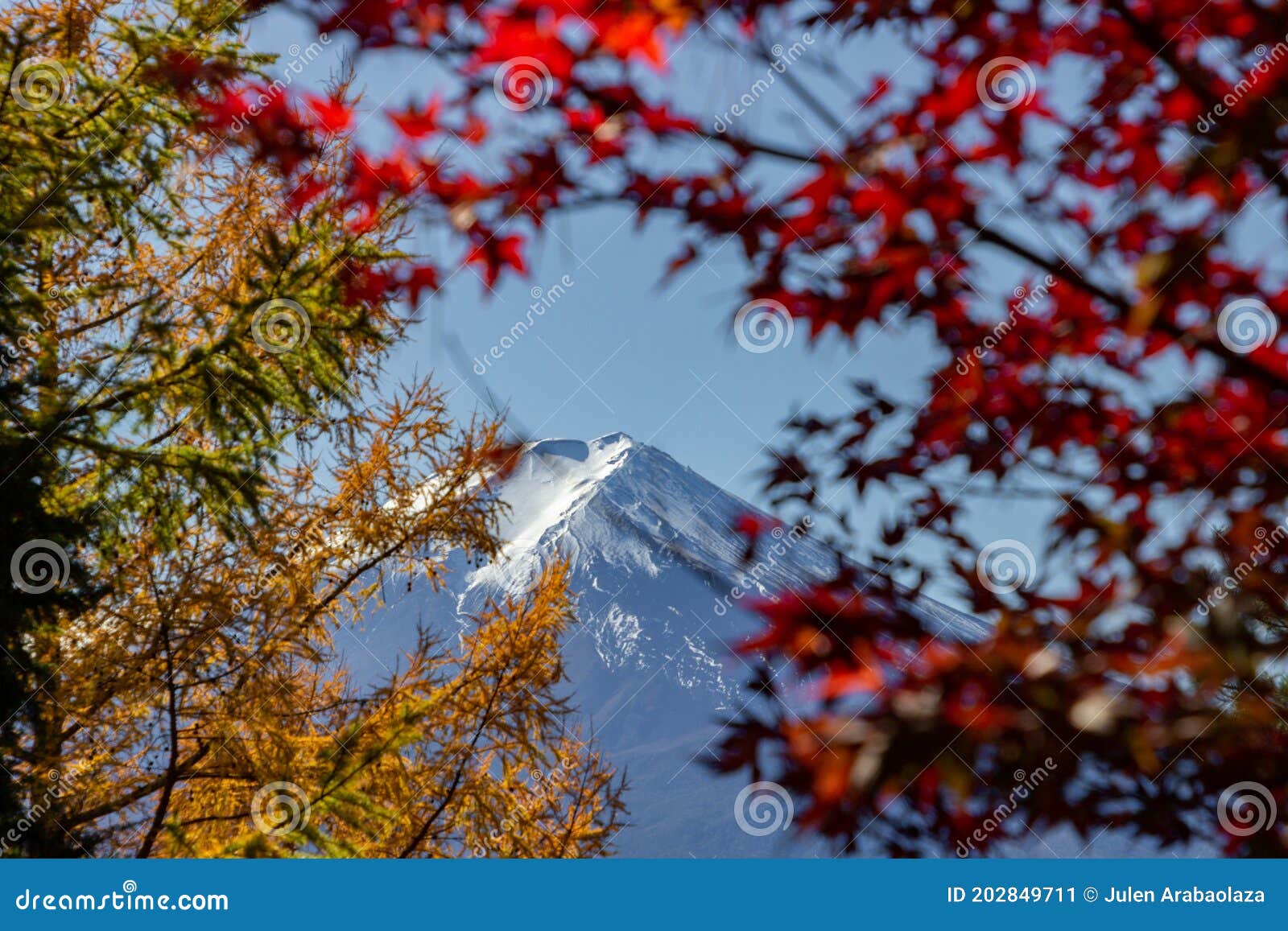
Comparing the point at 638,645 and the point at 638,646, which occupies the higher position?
the point at 638,645

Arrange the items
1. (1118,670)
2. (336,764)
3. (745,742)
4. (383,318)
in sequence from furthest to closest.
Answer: (383,318) → (336,764) → (745,742) → (1118,670)

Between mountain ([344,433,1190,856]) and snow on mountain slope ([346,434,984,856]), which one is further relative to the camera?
snow on mountain slope ([346,434,984,856])

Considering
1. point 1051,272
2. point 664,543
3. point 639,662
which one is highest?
point 639,662

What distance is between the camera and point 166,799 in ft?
13.8

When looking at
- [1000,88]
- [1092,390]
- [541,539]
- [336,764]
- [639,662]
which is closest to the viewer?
[1000,88]

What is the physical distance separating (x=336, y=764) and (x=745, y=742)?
9.64ft

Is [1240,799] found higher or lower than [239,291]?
lower

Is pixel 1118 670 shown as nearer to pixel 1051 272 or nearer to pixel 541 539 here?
pixel 1051 272

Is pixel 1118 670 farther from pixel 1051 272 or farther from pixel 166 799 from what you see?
pixel 166 799

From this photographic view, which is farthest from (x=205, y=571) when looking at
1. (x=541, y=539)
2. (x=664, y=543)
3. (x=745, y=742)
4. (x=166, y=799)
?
(x=541, y=539)

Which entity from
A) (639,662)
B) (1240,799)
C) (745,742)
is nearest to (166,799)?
(745,742)

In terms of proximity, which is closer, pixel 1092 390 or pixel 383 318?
pixel 1092 390

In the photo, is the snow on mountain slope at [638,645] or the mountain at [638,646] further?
the snow on mountain slope at [638,645]

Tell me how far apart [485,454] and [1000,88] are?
428cm
